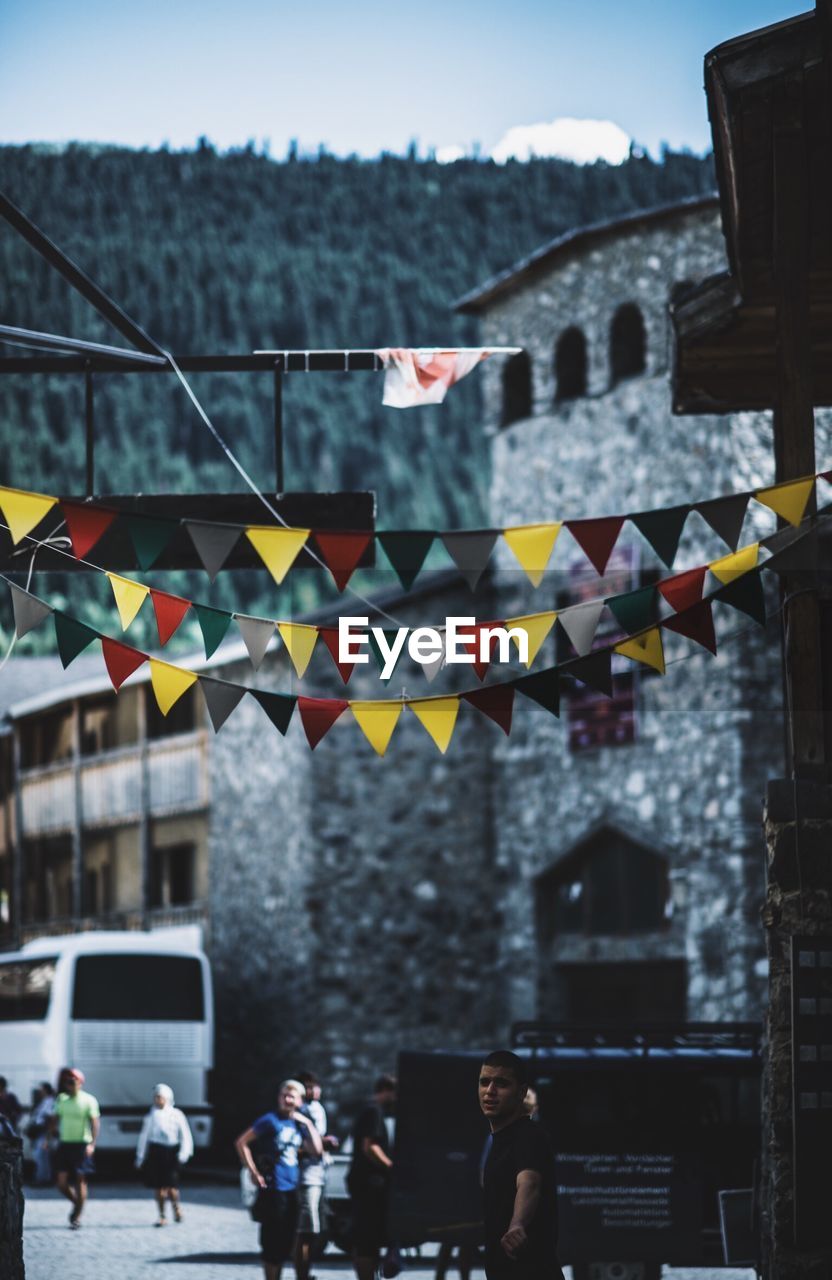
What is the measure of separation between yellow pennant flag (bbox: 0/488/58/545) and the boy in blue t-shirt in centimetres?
712

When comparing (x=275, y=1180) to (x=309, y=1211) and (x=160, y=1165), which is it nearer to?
(x=309, y=1211)

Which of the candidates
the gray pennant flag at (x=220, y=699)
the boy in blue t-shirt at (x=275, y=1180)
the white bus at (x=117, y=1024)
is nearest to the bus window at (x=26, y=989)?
the white bus at (x=117, y=1024)

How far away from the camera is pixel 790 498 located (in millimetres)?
9867

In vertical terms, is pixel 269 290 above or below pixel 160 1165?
above

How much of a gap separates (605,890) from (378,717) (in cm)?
2000

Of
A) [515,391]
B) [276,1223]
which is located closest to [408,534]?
[276,1223]

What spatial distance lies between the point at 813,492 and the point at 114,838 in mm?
32529

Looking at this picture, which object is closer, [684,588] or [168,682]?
[684,588]

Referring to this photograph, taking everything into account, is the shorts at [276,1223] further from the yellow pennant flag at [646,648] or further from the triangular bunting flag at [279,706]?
the yellow pennant flag at [646,648]

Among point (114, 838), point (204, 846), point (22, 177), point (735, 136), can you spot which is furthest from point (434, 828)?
point (22, 177)

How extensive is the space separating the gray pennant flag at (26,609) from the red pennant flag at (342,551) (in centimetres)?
131

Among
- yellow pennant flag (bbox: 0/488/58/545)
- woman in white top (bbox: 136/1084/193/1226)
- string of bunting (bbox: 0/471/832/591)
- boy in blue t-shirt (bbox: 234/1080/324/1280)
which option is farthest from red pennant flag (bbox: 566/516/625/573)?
woman in white top (bbox: 136/1084/193/1226)

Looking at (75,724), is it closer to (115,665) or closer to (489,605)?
(489,605)

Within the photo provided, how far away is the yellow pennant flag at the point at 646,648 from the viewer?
10258 millimetres
